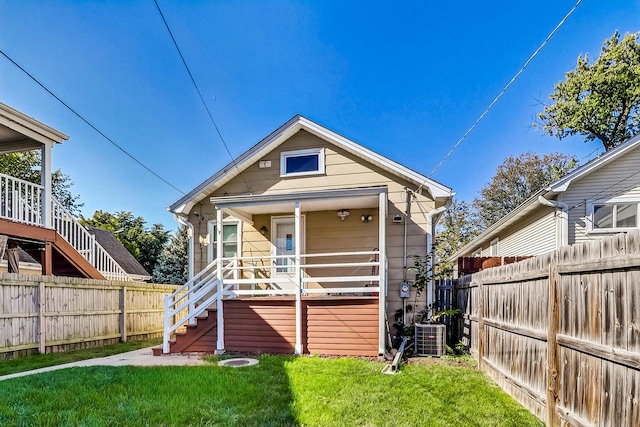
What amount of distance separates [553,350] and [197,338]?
6379 millimetres

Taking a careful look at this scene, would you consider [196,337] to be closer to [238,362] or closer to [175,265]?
[238,362]

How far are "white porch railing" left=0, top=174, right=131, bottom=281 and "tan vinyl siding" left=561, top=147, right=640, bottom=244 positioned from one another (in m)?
13.7

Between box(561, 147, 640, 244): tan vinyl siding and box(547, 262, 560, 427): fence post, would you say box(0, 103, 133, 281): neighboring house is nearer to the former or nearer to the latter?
box(547, 262, 560, 427): fence post

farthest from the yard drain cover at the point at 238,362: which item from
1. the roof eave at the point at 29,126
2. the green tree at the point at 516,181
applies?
the green tree at the point at 516,181

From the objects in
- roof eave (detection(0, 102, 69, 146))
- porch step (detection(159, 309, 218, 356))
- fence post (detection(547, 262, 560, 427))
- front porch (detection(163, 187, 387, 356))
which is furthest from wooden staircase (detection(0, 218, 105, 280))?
fence post (detection(547, 262, 560, 427))

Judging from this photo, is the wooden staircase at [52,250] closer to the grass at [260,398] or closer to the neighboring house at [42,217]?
the neighboring house at [42,217]

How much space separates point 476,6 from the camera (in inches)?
322

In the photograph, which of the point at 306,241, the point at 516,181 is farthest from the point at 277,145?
the point at 516,181

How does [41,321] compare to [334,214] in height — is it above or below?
below

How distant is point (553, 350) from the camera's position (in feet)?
11.2

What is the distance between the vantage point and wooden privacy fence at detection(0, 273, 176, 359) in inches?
285

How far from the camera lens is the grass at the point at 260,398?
12.0 ft

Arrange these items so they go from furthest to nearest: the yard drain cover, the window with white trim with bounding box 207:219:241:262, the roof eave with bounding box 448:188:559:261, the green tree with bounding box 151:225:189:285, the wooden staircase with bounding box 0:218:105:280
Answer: the green tree with bounding box 151:225:189:285 → the roof eave with bounding box 448:188:559:261 → the window with white trim with bounding box 207:219:241:262 → the wooden staircase with bounding box 0:218:105:280 → the yard drain cover

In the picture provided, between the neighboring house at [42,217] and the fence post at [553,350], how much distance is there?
9883 millimetres
